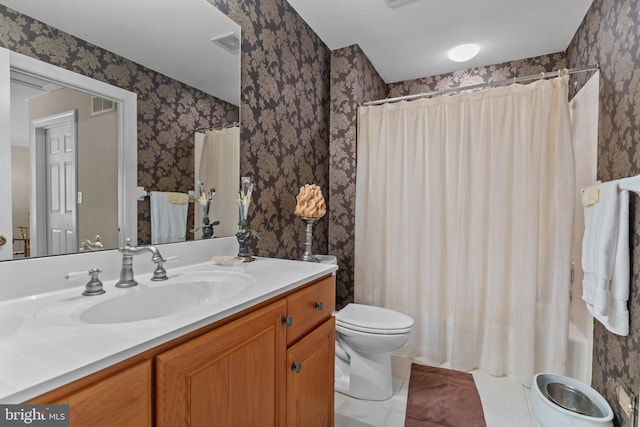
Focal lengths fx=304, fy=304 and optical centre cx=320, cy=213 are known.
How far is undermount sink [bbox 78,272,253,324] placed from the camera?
833mm

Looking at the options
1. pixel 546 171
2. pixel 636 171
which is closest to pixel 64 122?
pixel 636 171

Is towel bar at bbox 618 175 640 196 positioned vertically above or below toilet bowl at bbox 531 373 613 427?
above

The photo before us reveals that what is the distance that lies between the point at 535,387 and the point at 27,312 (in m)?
2.00

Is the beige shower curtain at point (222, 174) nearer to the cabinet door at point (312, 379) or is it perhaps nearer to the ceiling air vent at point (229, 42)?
the ceiling air vent at point (229, 42)

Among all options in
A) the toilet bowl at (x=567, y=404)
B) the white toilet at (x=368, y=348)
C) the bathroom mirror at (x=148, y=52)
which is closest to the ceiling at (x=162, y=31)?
the bathroom mirror at (x=148, y=52)

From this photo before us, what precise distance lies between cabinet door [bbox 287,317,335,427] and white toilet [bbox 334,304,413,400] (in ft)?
1.35

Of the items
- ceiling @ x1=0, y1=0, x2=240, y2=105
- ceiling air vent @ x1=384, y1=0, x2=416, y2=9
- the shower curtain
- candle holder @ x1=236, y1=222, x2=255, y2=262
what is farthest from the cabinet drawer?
ceiling air vent @ x1=384, y1=0, x2=416, y2=9

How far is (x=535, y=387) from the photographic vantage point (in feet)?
4.86

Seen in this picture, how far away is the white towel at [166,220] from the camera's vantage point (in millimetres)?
1160

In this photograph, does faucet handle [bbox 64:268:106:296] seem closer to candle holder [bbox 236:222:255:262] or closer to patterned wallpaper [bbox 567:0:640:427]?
candle holder [bbox 236:222:255:262]

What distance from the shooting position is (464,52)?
2.38 meters

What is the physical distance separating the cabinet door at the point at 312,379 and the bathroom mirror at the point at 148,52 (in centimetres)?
73

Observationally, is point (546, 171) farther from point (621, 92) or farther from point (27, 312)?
point (27, 312)

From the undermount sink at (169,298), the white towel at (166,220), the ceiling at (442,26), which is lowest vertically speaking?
the undermount sink at (169,298)
